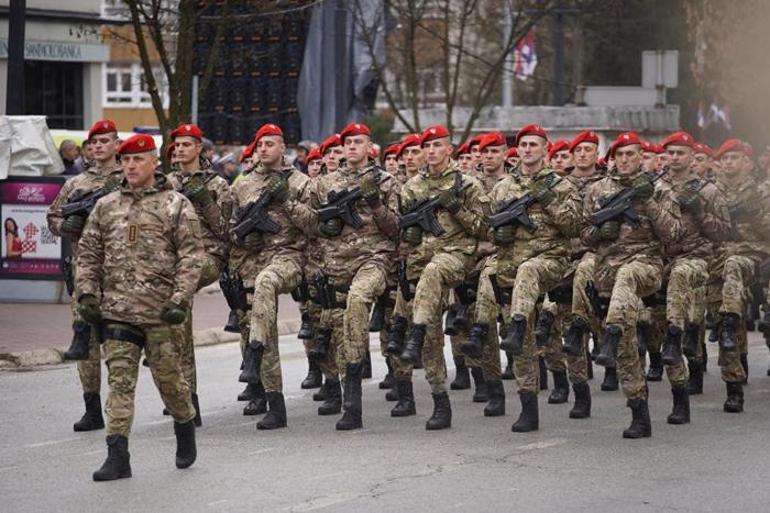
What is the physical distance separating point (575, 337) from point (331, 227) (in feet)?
6.54

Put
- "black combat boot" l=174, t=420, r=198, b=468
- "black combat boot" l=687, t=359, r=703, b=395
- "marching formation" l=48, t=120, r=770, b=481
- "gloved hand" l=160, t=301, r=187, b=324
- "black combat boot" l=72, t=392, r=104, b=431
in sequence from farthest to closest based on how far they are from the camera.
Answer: "black combat boot" l=687, t=359, r=703, b=395 → "black combat boot" l=72, t=392, r=104, b=431 → "marching formation" l=48, t=120, r=770, b=481 → "black combat boot" l=174, t=420, r=198, b=468 → "gloved hand" l=160, t=301, r=187, b=324

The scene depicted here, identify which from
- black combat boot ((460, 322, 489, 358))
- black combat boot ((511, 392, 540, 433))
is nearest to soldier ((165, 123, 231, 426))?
black combat boot ((460, 322, 489, 358))

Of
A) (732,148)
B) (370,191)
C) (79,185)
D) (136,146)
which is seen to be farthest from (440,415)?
(732,148)

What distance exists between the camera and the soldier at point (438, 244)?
12219 mm

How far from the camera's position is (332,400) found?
42.7 ft

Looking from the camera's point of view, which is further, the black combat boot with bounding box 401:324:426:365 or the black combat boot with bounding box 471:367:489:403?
the black combat boot with bounding box 471:367:489:403

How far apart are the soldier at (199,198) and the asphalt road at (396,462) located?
618 mm

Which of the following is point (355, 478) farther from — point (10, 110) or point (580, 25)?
point (580, 25)

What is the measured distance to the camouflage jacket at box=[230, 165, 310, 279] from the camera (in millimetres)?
12656

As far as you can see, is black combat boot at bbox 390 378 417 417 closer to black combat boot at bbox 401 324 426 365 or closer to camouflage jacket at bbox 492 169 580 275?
black combat boot at bbox 401 324 426 365

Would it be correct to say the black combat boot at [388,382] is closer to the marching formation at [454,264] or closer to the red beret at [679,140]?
the marching formation at [454,264]

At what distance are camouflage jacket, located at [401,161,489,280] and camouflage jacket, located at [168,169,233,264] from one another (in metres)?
1.35

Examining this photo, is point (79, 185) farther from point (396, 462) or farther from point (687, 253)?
point (687, 253)

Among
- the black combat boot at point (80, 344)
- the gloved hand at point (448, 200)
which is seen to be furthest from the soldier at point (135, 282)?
the gloved hand at point (448, 200)
